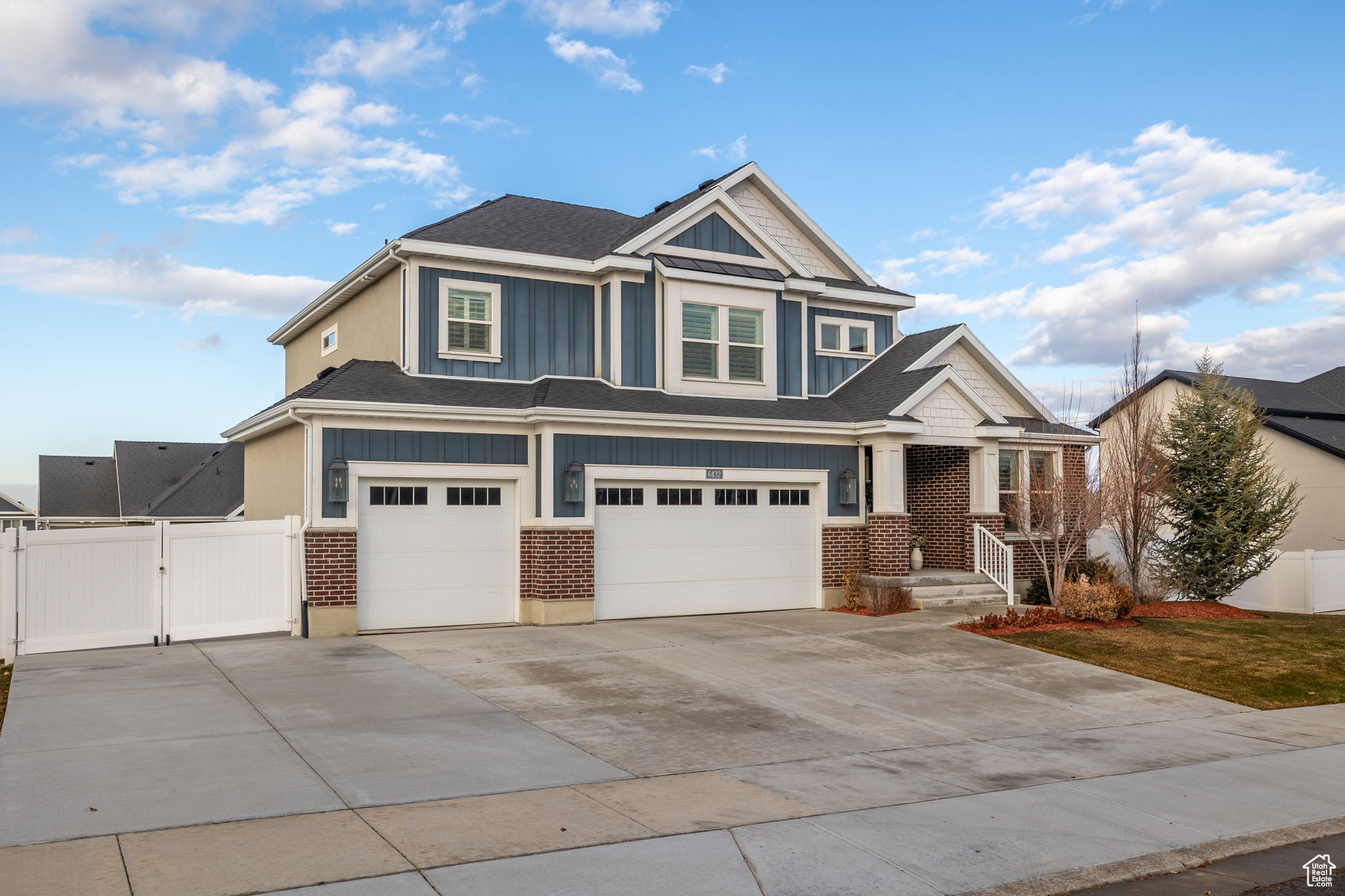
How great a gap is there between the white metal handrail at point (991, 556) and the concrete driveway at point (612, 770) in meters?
6.27

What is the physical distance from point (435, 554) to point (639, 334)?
5849mm

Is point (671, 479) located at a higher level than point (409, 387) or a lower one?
lower

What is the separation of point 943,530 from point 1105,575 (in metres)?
3.36

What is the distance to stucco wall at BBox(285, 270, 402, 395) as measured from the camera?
1892 centimetres

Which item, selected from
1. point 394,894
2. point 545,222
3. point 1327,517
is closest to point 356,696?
point 394,894

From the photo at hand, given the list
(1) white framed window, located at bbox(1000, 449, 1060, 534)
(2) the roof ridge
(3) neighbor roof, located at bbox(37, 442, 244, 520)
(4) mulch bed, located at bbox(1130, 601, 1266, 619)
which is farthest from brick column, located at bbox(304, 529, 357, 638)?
(2) the roof ridge

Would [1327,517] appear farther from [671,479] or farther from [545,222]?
[545,222]

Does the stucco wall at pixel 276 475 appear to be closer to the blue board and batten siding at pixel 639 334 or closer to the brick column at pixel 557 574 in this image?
the brick column at pixel 557 574

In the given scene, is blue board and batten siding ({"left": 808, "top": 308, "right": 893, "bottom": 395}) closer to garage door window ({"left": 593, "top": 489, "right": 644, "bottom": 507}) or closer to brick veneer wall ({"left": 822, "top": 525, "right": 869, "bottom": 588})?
brick veneer wall ({"left": 822, "top": 525, "right": 869, "bottom": 588})

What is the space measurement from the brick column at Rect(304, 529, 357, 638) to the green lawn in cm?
1030

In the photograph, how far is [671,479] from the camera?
18734 millimetres

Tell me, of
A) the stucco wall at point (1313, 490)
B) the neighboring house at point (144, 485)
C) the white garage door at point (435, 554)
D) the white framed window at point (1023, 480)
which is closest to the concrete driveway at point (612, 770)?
the white garage door at point (435, 554)

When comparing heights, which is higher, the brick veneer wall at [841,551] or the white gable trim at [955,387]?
the white gable trim at [955,387]

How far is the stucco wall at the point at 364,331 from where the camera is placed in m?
18.9
